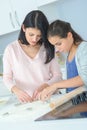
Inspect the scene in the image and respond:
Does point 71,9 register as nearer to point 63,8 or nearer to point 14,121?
point 63,8

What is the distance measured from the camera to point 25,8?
277 centimetres

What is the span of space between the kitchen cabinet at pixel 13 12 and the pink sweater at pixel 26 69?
115cm

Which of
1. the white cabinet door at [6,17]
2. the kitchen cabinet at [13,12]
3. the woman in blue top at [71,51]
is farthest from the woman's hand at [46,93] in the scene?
the white cabinet door at [6,17]

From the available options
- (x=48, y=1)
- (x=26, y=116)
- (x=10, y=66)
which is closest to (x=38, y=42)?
(x=10, y=66)

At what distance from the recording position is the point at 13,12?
2.84 m

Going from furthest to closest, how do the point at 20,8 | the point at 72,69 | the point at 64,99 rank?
the point at 20,8
the point at 72,69
the point at 64,99

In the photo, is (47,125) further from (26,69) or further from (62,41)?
(26,69)

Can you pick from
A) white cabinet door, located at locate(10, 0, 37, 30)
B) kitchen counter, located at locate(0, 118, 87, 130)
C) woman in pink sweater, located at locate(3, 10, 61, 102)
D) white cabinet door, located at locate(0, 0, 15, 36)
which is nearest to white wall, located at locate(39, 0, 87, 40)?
white cabinet door, located at locate(10, 0, 37, 30)

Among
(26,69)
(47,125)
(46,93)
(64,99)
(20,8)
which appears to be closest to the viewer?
(47,125)

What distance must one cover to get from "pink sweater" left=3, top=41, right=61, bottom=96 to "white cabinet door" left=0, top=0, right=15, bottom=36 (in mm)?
1235

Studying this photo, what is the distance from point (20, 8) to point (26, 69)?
128 cm

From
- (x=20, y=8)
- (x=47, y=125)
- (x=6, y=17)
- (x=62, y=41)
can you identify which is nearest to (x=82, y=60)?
(x=62, y=41)

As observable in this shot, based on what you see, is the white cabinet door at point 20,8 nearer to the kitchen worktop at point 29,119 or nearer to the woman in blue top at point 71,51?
the woman in blue top at point 71,51

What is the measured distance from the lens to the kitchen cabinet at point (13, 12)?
276 cm
